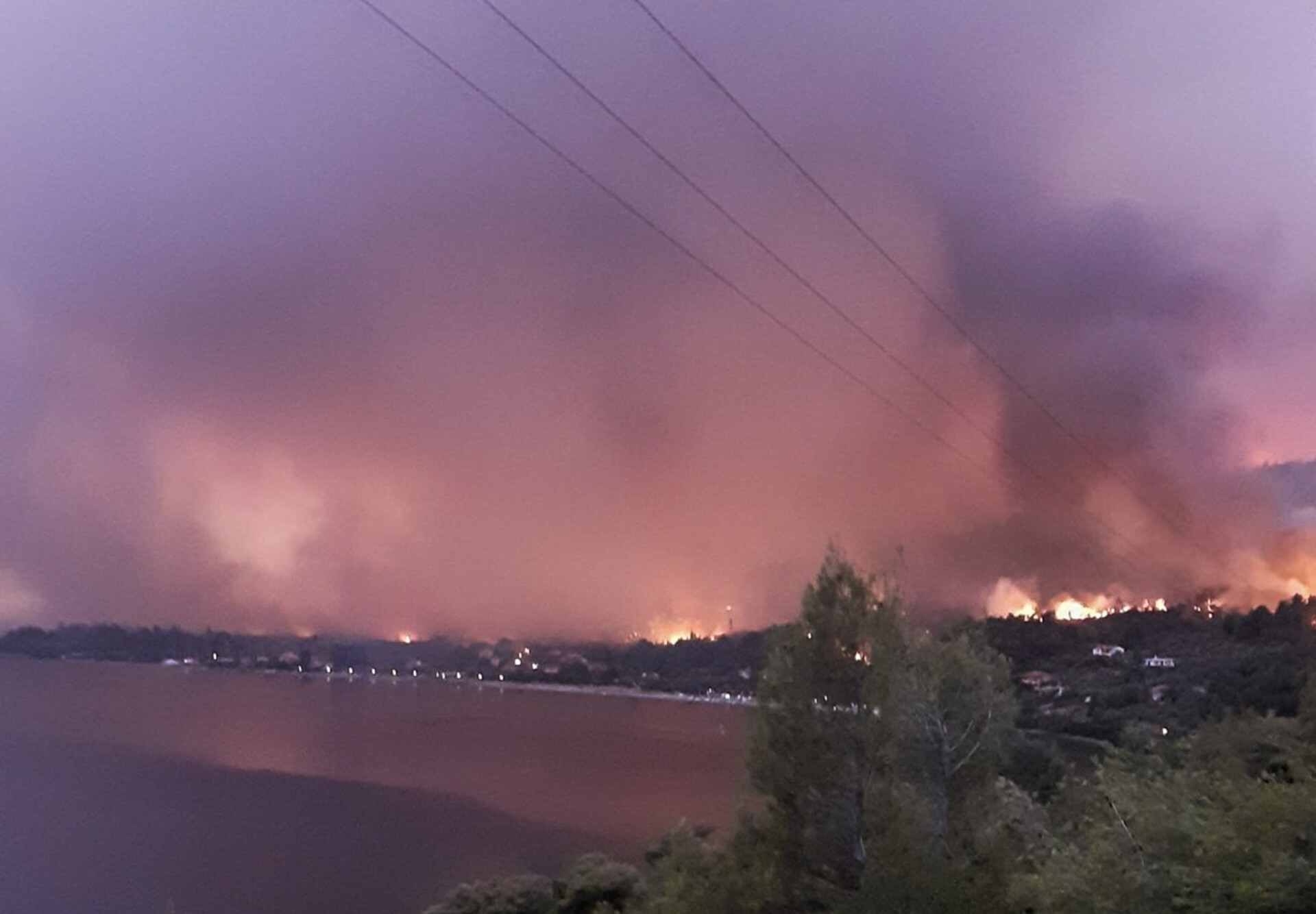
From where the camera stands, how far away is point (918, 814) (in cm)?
1453

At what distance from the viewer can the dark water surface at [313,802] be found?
4797 cm

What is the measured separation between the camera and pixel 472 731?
12219 centimetres

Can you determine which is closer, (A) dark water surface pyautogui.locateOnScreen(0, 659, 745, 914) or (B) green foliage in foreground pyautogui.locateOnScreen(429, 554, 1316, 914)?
(B) green foliage in foreground pyautogui.locateOnScreen(429, 554, 1316, 914)

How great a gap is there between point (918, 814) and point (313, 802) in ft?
218

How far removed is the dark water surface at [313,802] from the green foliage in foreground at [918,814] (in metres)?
1.58

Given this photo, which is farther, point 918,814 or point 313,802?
→ point 313,802

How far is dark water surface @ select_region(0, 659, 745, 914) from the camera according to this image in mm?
47969

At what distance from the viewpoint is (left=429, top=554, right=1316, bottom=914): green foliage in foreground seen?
988cm

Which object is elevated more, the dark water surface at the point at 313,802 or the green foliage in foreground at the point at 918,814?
the green foliage in foreground at the point at 918,814

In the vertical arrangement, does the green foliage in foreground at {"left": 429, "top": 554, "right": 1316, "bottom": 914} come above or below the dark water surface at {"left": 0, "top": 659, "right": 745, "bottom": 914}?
above

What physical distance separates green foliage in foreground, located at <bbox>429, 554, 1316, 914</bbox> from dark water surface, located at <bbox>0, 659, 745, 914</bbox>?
62.4 inches

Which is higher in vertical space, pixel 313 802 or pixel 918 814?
pixel 918 814

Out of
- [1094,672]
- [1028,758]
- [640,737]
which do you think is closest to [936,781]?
[1028,758]

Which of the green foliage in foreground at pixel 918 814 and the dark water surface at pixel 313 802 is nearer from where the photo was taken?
the green foliage in foreground at pixel 918 814
